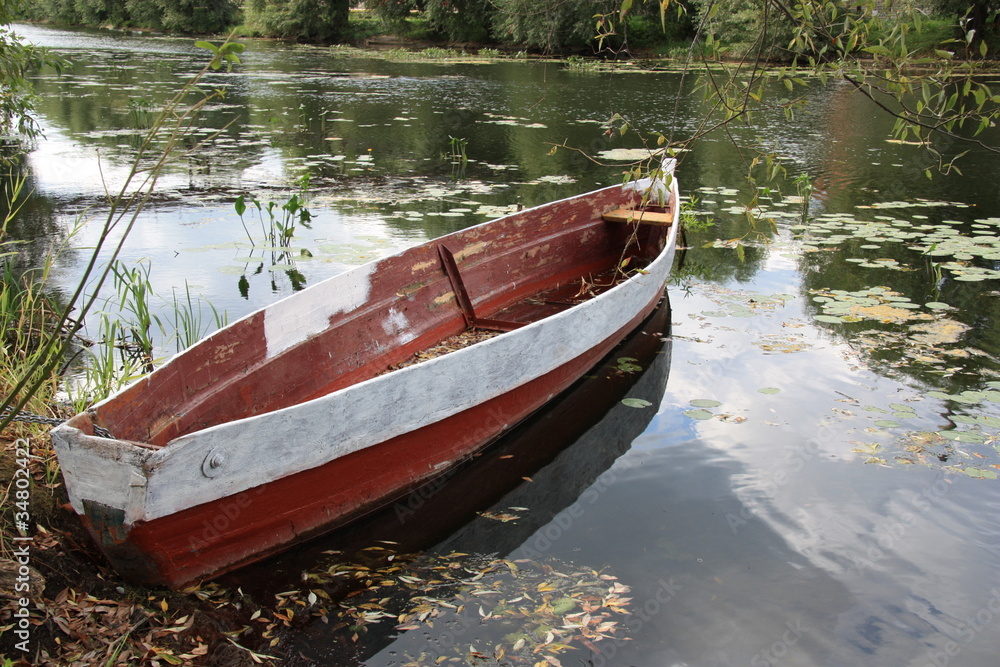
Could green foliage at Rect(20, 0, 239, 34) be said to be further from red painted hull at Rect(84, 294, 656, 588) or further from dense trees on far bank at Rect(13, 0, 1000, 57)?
red painted hull at Rect(84, 294, 656, 588)

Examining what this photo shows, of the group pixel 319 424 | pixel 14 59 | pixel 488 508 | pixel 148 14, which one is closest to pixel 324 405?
pixel 319 424

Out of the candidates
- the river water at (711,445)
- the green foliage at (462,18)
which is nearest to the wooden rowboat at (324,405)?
the river water at (711,445)

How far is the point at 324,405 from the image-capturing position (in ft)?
8.87

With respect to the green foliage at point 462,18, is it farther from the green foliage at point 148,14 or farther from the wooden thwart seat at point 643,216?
the wooden thwart seat at point 643,216

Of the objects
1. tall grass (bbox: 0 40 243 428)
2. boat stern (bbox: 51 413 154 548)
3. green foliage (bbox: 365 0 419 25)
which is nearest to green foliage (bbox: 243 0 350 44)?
green foliage (bbox: 365 0 419 25)

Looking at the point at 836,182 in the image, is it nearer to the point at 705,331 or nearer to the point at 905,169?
the point at 905,169

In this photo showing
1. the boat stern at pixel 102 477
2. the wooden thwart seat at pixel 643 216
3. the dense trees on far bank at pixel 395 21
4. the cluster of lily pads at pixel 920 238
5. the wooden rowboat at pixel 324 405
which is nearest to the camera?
the boat stern at pixel 102 477

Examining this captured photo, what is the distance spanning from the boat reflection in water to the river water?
1 cm

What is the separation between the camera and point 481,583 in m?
2.86

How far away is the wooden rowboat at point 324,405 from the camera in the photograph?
2.40 meters

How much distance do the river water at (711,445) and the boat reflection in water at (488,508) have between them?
1cm

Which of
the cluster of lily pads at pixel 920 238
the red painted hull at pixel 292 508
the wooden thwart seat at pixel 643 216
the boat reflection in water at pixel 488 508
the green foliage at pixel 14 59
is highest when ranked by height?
the green foliage at pixel 14 59

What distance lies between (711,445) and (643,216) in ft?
8.01

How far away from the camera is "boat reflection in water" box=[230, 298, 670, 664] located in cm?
259
